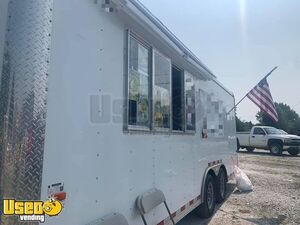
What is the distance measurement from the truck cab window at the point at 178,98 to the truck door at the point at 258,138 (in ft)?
65.3

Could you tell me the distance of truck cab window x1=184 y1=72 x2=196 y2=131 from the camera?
4.91 metres

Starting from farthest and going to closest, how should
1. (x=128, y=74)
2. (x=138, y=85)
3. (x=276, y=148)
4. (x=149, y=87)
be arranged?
(x=276, y=148) → (x=149, y=87) → (x=138, y=85) → (x=128, y=74)

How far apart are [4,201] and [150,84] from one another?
2105 millimetres

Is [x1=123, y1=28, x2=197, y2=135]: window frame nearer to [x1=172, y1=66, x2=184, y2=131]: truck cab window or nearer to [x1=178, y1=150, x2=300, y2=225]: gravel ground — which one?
[x1=172, y1=66, x2=184, y2=131]: truck cab window

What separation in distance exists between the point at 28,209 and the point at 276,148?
74.9 feet

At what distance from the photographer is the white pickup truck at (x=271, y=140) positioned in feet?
72.4

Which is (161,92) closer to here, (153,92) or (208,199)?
(153,92)

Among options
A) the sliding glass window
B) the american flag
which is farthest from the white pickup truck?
the sliding glass window

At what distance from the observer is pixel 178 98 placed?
4.71 meters

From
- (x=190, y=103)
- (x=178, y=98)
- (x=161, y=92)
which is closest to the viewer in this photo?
(x=161, y=92)

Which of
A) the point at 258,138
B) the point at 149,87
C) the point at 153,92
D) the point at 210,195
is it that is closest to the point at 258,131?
the point at 258,138

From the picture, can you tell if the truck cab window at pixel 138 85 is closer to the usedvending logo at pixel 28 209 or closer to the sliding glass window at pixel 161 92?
A: the sliding glass window at pixel 161 92

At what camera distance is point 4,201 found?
172 centimetres

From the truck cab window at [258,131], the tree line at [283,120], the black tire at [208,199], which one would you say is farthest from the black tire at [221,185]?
the tree line at [283,120]
